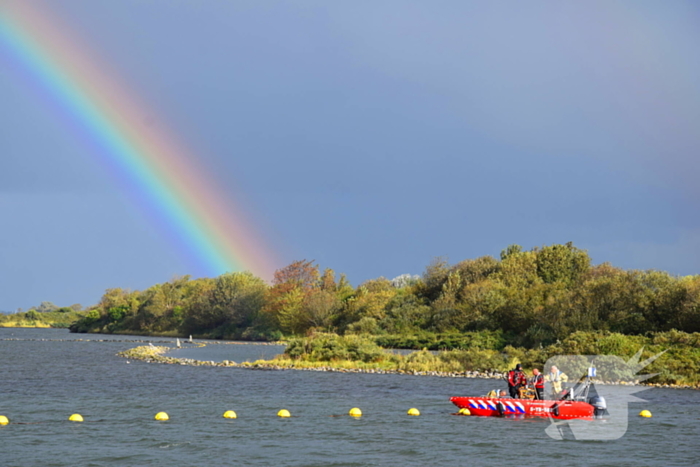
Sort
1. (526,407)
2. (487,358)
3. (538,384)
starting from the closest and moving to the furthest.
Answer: (526,407)
(538,384)
(487,358)

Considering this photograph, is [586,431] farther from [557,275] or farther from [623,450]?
[557,275]

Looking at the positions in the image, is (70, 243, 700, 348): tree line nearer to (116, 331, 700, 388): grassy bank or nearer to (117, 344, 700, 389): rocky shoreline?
(116, 331, 700, 388): grassy bank

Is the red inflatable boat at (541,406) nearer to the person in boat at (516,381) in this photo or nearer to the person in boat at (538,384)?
the person in boat at (538,384)

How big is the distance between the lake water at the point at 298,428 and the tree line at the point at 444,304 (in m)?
19.8

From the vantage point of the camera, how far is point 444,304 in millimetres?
93812

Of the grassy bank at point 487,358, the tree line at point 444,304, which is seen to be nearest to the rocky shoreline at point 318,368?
the grassy bank at point 487,358

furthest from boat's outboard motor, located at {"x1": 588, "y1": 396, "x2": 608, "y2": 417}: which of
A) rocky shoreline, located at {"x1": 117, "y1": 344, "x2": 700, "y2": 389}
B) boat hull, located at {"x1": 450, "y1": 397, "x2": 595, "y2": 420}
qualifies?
rocky shoreline, located at {"x1": 117, "y1": 344, "x2": 700, "y2": 389}

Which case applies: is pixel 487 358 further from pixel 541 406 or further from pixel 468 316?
pixel 468 316

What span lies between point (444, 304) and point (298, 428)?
207 ft

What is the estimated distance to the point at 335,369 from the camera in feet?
195

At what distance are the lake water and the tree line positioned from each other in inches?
778

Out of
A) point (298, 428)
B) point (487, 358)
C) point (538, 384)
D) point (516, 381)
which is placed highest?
point (487, 358)

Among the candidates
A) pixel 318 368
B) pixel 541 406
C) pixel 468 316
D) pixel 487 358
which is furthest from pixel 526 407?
pixel 468 316

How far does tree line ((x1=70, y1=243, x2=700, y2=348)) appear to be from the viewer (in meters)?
65.8
